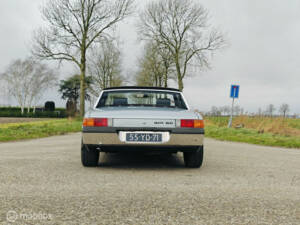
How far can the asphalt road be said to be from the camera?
2438 mm

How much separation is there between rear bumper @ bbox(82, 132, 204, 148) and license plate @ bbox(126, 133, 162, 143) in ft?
0.23

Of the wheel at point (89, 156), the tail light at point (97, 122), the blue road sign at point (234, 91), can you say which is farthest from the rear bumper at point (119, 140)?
the blue road sign at point (234, 91)

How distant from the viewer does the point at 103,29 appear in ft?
82.0

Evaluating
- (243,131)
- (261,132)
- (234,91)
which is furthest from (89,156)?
(234,91)

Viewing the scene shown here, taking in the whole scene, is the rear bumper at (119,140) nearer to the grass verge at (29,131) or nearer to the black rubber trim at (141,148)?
the black rubber trim at (141,148)

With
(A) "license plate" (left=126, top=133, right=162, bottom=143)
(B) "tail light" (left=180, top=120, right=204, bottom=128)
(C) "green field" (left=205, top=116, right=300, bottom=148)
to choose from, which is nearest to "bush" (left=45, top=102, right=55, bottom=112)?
(C) "green field" (left=205, top=116, right=300, bottom=148)

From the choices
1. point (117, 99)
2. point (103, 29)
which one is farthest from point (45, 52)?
point (117, 99)

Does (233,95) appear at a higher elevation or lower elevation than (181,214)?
higher

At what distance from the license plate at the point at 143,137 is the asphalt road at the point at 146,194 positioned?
19.4 inches

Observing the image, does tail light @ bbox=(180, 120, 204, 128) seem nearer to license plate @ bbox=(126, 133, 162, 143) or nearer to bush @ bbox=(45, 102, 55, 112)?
license plate @ bbox=(126, 133, 162, 143)

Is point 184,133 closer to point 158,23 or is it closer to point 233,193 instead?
point 233,193

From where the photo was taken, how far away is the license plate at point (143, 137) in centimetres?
427

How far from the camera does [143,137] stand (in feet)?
14.1

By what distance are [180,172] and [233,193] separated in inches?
51.5
